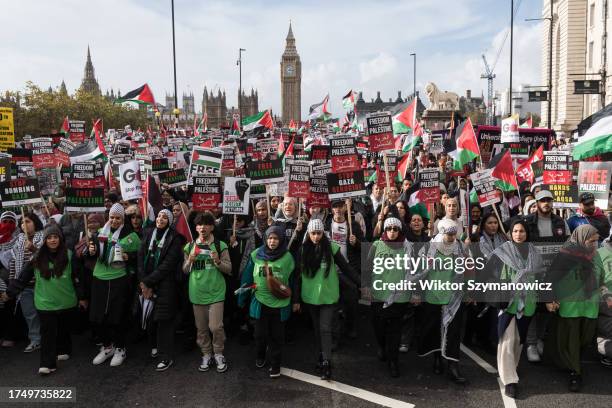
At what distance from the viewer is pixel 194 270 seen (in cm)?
590

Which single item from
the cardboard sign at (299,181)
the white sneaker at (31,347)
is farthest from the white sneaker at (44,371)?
the cardboard sign at (299,181)

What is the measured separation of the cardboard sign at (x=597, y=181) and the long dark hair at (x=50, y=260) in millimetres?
6861

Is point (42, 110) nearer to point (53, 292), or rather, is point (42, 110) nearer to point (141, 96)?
point (141, 96)

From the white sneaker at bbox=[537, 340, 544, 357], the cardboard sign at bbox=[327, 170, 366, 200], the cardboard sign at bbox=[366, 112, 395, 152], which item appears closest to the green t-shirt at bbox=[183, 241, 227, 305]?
the cardboard sign at bbox=[327, 170, 366, 200]

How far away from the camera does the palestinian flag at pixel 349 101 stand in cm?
2258

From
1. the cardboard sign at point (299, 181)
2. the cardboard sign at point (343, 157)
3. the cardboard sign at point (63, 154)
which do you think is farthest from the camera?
the cardboard sign at point (63, 154)

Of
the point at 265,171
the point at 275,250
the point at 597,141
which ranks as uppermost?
the point at 597,141

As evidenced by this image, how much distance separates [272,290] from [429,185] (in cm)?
393

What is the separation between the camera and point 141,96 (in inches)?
765

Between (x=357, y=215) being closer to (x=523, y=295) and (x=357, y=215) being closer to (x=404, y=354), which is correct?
(x=404, y=354)

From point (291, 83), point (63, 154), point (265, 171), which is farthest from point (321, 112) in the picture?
point (291, 83)

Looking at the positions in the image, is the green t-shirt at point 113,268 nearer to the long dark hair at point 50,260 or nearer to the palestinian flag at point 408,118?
the long dark hair at point 50,260

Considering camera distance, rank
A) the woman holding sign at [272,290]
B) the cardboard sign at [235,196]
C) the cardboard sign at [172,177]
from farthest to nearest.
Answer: the cardboard sign at [172,177]
the cardboard sign at [235,196]
the woman holding sign at [272,290]

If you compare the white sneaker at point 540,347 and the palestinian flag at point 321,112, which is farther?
the palestinian flag at point 321,112
